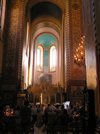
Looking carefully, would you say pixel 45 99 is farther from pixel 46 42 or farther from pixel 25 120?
pixel 25 120

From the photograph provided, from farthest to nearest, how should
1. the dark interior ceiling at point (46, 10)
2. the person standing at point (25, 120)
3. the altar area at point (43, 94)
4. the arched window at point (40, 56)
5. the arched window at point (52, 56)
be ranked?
the arched window at point (40, 56) → the arched window at point (52, 56) → the dark interior ceiling at point (46, 10) → the altar area at point (43, 94) → the person standing at point (25, 120)

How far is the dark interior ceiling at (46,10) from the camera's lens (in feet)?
69.6

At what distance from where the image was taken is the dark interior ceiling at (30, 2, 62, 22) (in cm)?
2122

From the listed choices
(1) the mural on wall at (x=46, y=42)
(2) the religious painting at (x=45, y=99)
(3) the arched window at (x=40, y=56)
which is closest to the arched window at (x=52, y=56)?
(1) the mural on wall at (x=46, y=42)

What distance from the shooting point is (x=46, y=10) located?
22.7 meters

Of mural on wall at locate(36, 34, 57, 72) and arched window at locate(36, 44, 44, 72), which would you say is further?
arched window at locate(36, 44, 44, 72)

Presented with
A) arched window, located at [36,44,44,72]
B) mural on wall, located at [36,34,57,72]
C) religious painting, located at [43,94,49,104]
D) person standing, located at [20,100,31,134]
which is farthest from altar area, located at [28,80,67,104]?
person standing, located at [20,100,31,134]

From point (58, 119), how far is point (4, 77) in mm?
9346

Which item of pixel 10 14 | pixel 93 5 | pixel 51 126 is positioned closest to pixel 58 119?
pixel 51 126

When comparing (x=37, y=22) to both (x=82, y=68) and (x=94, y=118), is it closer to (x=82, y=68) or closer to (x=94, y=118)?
(x=82, y=68)

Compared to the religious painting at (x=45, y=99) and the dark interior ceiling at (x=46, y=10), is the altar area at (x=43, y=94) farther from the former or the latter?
the dark interior ceiling at (x=46, y=10)

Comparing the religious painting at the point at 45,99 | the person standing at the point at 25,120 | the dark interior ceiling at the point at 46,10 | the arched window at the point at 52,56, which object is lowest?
the religious painting at the point at 45,99

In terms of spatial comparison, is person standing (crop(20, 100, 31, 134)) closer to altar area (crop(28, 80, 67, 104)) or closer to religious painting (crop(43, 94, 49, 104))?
altar area (crop(28, 80, 67, 104))

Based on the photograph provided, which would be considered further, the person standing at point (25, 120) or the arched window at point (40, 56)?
the arched window at point (40, 56)
